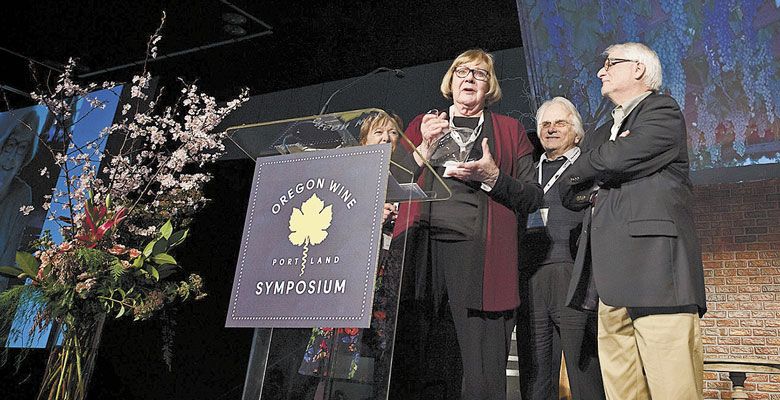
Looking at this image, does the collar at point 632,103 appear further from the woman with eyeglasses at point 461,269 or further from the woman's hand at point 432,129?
the woman's hand at point 432,129

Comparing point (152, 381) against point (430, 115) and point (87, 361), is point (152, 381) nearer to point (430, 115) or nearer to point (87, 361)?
point (87, 361)

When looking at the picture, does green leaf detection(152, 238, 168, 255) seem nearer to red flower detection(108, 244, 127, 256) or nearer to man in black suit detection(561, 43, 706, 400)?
red flower detection(108, 244, 127, 256)

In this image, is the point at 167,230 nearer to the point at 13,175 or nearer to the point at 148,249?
the point at 148,249

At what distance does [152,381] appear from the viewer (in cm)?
475

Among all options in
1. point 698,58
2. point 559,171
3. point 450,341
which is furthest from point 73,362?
point 698,58

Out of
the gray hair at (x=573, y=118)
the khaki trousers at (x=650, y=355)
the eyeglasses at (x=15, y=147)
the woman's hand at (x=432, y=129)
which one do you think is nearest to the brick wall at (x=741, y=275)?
the gray hair at (x=573, y=118)

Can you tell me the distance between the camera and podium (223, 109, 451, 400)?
139 cm

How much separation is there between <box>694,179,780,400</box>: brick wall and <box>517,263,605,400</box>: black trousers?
3228 mm

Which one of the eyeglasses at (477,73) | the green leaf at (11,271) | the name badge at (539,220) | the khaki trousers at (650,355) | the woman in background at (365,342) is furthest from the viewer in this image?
the name badge at (539,220)

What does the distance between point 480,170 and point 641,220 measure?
50 centimetres

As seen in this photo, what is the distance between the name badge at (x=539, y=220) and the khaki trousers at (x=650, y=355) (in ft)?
2.25

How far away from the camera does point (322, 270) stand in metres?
1.41

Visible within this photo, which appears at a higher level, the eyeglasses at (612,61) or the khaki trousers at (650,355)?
the eyeglasses at (612,61)

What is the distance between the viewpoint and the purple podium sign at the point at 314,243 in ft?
4.50
